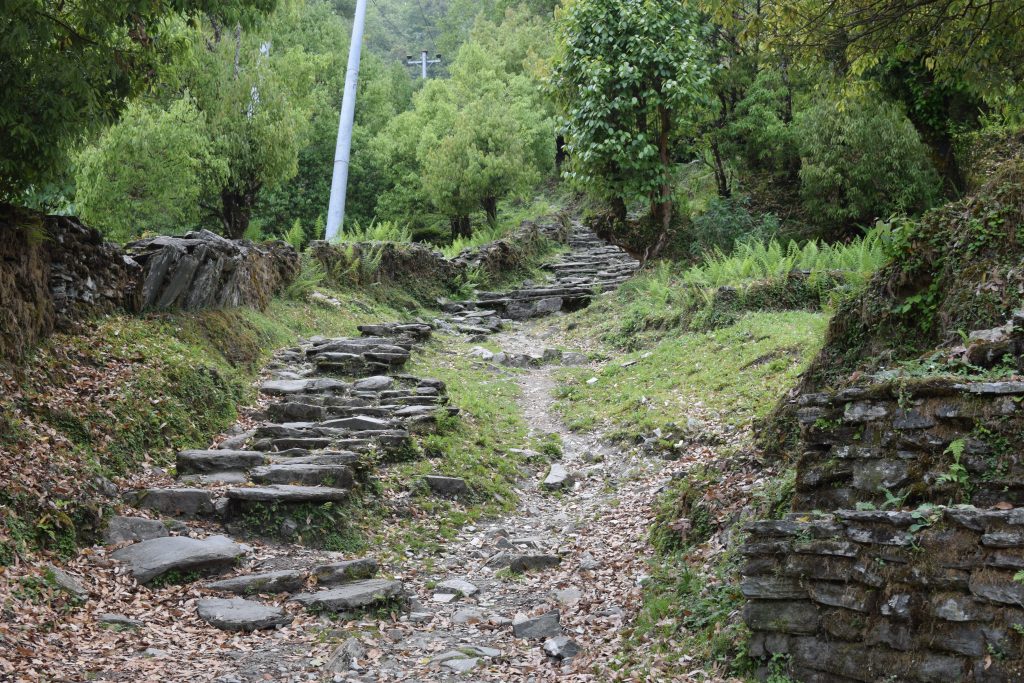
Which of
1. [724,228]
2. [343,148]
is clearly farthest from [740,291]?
[343,148]

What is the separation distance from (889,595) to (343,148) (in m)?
20.3

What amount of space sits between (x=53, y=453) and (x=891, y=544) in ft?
19.6

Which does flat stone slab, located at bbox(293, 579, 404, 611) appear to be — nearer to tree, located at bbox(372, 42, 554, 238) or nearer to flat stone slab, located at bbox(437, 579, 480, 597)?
flat stone slab, located at bbox(437, 579, 480, 597)

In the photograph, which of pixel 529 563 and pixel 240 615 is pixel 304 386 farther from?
pixel 240 615

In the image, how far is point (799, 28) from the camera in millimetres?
7625

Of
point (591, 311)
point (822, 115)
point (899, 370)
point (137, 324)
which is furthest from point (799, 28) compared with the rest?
point (822, 115)

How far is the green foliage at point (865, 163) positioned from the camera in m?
17.2

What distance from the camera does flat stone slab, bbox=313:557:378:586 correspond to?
642 centimetres

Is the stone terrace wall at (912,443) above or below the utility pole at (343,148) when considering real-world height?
below

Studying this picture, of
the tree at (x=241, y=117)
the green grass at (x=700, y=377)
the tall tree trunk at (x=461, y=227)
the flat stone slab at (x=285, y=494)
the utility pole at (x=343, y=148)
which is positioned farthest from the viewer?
the tall tree trunk at (x=461, y=227)

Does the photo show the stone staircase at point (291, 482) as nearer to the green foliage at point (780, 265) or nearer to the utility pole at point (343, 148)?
the green foliage at point (780, 265)

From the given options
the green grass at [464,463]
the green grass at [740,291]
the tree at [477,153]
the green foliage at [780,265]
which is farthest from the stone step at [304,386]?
the tree at [477,153]

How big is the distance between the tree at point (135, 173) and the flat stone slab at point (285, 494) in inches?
322

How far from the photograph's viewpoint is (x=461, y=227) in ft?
84.8
